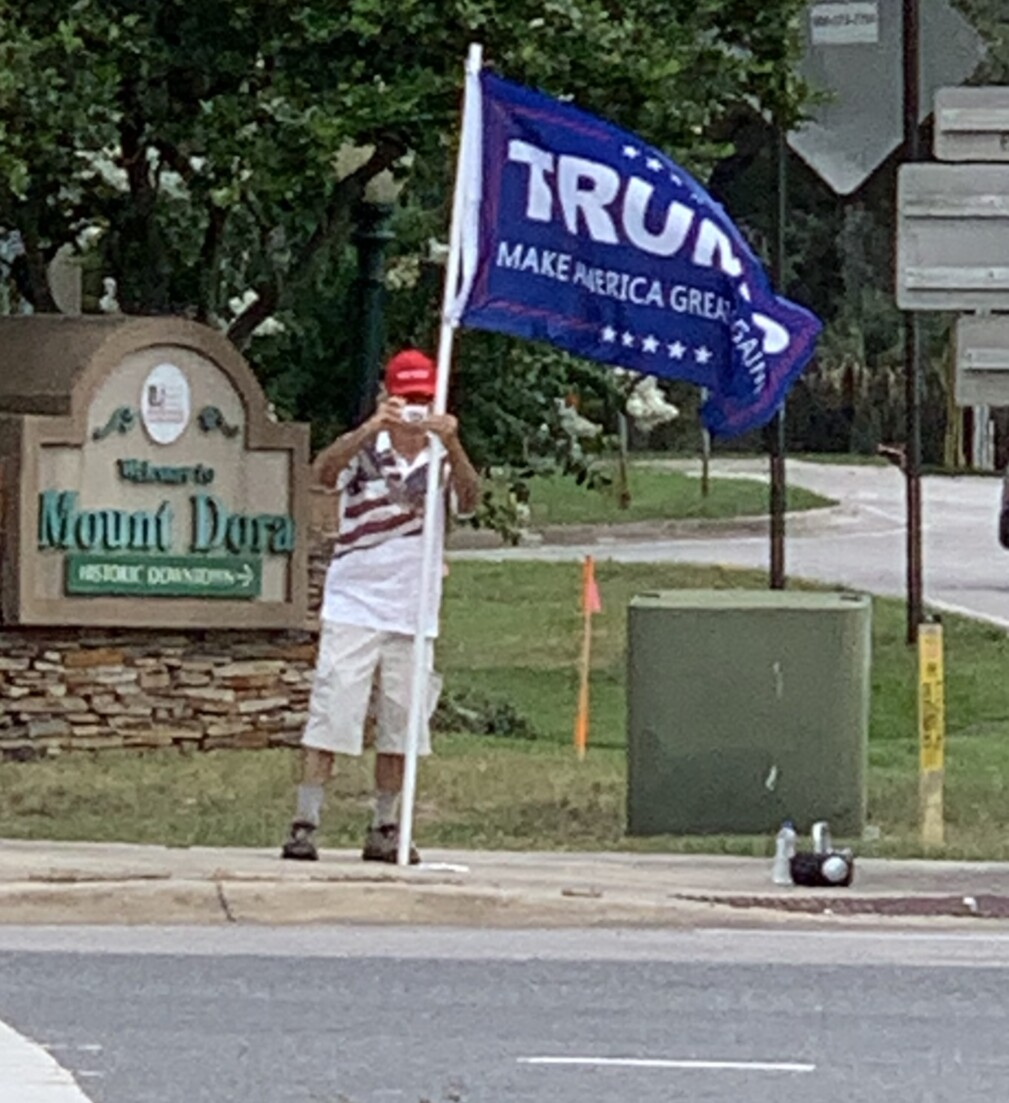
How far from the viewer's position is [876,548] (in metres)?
38.2

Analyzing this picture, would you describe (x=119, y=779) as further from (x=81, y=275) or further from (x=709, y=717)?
(x=81, y=275)

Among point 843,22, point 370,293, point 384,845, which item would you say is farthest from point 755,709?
point 843,22

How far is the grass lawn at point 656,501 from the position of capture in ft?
137

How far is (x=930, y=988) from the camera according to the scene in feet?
38.3

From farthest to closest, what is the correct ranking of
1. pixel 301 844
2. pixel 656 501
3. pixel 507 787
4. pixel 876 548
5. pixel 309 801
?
pixel 656 501 → pixel 876 548 → pixel 507 787 → pixel 309 801 → pixel 301 844

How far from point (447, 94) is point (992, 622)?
11.0m

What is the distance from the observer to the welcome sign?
19312mm

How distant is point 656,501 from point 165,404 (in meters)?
23.7

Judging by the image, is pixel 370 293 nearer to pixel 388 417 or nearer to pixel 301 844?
pixel 388 417

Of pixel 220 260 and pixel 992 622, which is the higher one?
pixel 220 260

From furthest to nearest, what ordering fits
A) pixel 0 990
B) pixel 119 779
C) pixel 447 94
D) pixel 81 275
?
pixel 81 275, pixel 447 94, pixel 119 779, pixel 0 990

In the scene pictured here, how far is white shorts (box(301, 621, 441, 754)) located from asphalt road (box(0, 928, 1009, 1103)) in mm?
1306

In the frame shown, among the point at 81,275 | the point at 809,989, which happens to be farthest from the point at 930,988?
the point at 81,275

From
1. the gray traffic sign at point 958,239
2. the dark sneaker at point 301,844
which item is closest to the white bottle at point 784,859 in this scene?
the dark sneaker at point 301,844
